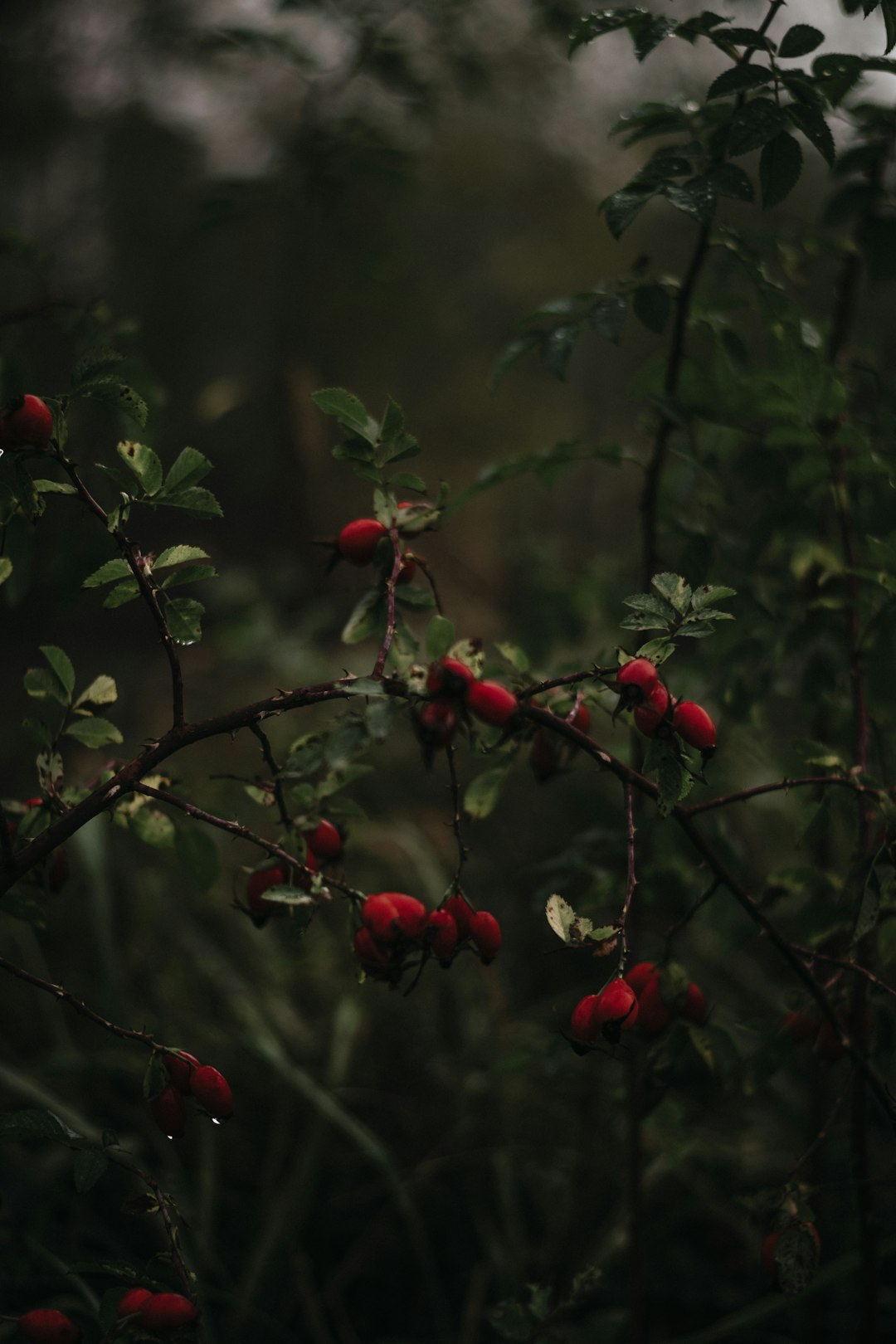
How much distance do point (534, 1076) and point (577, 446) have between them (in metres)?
1.00

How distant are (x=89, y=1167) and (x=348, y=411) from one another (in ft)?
1.23

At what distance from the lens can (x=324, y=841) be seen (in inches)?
20.0

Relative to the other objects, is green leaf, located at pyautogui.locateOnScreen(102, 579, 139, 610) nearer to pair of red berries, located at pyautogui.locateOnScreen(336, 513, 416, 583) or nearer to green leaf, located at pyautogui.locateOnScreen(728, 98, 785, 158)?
pair of red berries, located at pyautogui.locateOnScreen(336, 513, 416, 583)

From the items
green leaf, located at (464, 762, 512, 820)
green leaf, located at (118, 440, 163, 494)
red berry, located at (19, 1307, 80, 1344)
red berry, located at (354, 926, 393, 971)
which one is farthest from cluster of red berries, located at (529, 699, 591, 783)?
red berry, located at (19, 1307, 80, 1344)

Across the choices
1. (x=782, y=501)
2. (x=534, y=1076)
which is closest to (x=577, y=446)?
(x=782, y=501)

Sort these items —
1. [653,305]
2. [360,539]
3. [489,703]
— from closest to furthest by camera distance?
[489,703] < [360,539] < [653,305]

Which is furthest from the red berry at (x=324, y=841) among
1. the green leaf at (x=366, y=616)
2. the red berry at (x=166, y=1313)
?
the red berry at (x=166, y=1313)

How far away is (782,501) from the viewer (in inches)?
31.0

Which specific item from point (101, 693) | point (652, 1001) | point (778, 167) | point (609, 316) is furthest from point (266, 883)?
point (778, 167)

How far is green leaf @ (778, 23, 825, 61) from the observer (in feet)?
1.72

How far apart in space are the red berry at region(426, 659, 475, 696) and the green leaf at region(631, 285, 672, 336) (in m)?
0.32

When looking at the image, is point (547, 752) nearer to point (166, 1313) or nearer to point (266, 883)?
point (266, 883)

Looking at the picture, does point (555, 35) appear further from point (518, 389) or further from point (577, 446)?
point (518, 389)

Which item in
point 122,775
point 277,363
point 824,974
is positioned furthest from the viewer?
point 277,363
